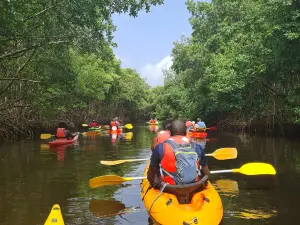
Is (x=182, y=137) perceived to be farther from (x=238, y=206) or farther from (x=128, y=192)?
(x=128, y=192)

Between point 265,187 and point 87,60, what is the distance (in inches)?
1128

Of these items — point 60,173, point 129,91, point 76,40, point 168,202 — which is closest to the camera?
point 168,202

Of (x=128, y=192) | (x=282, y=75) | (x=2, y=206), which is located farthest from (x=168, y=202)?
(x=282, y=75)

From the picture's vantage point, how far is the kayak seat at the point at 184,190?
15.8 ft

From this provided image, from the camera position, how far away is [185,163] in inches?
189

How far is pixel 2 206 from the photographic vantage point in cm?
639

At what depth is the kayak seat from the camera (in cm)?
481

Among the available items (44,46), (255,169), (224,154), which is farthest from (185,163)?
(44,46)

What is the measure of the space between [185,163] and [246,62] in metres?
15.3

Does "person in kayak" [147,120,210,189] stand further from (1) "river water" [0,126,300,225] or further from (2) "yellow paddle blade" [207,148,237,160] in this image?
(2) "yellow paddle blade" [207,148,237,160]

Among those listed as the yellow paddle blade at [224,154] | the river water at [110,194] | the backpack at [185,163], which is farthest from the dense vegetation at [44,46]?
the yellow paddle blade at [224,154]

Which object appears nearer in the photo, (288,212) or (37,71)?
(288,212)

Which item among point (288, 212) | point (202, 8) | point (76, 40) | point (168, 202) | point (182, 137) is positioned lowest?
point (288, 212)

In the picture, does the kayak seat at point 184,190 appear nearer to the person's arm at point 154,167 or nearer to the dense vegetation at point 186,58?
the person's arm at point 154,167
